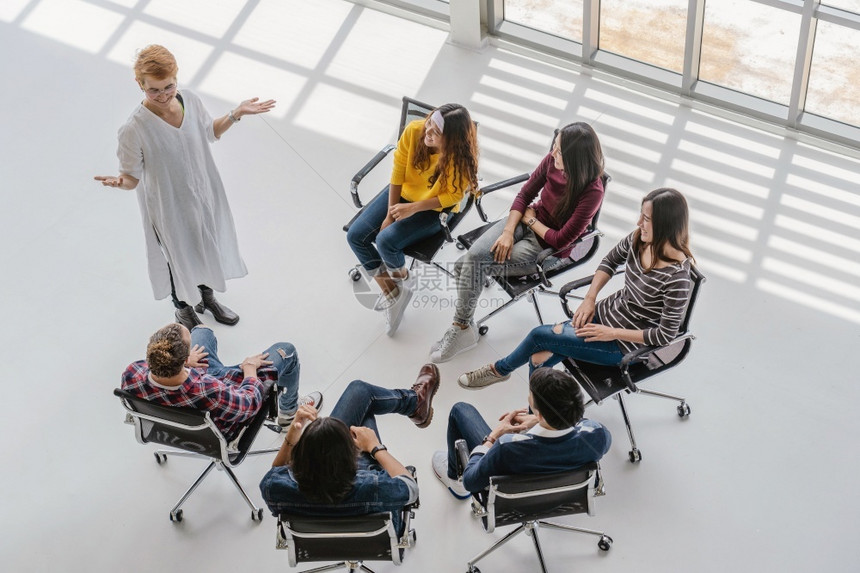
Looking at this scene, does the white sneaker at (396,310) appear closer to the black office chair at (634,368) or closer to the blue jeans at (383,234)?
the blue jeans at (383,234)

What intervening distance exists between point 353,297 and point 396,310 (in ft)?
0.98

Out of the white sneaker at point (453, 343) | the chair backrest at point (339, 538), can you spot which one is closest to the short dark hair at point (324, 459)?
the chair backrest at point (339, 538)

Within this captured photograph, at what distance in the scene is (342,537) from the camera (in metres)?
3.13

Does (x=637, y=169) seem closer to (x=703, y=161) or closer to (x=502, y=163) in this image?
(x=703, y=161)

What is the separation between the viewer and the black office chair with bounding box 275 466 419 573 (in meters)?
3.08

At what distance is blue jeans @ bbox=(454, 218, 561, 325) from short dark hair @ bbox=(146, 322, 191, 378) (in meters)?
1.48

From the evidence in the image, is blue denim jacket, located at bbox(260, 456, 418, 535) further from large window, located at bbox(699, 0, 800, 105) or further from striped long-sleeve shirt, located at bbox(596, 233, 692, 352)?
large window, located at bbox(699, 0, 800, 105)

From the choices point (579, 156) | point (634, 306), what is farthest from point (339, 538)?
point (579, 156)

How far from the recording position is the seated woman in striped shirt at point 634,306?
3680 mm

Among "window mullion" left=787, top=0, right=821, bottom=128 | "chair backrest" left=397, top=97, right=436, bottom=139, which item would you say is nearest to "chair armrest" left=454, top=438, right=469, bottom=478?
"chair backrest" left=397, top=97, right=436, bottom=139

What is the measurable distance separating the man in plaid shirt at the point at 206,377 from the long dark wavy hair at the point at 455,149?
107 centimetres

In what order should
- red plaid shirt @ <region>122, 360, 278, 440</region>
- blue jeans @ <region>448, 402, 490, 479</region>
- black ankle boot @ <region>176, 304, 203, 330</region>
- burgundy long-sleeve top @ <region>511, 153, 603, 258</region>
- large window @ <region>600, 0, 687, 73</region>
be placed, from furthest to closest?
large window @ <region>600, 0, 687, 73</region>
black ankle boot @ <region>176, 304, 203, 330</region>
burgundy long-sleeve top @ <region>511, 153, 603, 258</region>
blue jeans @ <region>448, 402, 490, 479</region>
red plaid shirt @ <region>122, 360, 278, 440</region>

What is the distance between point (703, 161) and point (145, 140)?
316cm

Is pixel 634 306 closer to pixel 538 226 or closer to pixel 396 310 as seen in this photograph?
pixel 538 226
